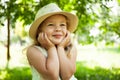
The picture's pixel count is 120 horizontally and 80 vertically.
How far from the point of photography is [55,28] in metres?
3.76

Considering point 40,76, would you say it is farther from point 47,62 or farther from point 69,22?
point 69,22

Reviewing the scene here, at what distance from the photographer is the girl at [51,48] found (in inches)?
144

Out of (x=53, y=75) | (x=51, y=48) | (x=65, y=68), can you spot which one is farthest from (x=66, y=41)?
(x=53, y=75)

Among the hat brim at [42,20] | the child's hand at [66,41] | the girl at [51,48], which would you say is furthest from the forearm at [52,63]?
the hat brim at [42,20]

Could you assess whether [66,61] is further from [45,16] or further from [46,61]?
[45,16]

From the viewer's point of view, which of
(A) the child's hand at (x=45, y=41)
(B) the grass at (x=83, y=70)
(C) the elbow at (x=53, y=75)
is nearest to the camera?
(C) the elbow at (x=53, y=75)

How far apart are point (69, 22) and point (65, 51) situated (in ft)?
1.09

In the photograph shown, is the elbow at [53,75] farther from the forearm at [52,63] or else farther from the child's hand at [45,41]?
the child's hand at [45,41]

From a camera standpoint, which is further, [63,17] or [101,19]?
[101,19]

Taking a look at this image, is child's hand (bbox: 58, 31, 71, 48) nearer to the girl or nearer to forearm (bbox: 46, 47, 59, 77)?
the girl

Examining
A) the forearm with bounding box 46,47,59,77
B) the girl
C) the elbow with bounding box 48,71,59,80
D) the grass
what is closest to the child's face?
the girl

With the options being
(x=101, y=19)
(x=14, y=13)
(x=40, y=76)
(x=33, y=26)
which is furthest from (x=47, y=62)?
(x=101, y=19)

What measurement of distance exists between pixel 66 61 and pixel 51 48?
19 cm

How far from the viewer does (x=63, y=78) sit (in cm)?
368
